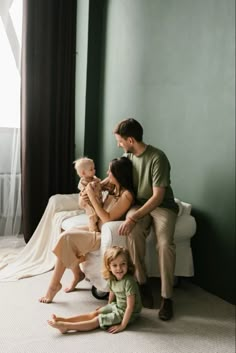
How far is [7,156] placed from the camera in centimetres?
355

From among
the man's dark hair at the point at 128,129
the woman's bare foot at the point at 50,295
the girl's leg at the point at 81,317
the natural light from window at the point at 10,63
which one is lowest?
the girl's leg at the point at 81,317

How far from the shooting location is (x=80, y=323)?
2043 mm

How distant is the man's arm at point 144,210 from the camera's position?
229 cm

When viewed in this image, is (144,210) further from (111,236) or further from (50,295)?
(50,295)

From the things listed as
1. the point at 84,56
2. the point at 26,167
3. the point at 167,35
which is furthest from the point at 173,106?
the point at 26,167

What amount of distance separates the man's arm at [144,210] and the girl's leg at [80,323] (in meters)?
0.48

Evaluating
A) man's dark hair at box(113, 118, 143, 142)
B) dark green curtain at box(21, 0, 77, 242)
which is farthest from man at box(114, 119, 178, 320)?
dark green curtain at box(21, 0, 77, 242)

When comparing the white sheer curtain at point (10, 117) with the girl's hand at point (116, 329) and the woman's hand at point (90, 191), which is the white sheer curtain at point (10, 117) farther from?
the girl's hand at point (116, 329)

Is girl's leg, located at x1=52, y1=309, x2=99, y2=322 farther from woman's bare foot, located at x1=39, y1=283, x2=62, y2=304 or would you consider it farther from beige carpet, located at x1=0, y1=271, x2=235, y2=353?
woman's bare foot, located at x1=39, y1=283, x2=62, y2=304

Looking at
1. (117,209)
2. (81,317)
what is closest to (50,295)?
(81,317)

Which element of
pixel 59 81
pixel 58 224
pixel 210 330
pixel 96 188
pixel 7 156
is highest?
pixel 59 81

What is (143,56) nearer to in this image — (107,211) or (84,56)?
(84,56)

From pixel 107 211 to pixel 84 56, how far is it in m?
1.65

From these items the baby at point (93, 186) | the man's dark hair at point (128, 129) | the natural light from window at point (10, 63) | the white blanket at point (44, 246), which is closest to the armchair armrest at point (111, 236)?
the baby at point (93, 186)
